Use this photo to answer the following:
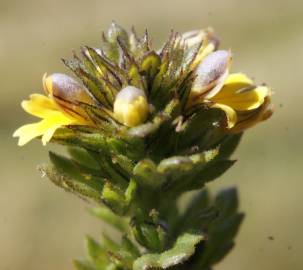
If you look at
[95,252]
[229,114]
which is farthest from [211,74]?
[95,252]

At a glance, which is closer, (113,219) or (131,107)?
(131,107)

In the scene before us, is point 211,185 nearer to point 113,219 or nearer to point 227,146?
point 113,219

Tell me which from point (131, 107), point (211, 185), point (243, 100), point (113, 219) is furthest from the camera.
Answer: point (211, 185)

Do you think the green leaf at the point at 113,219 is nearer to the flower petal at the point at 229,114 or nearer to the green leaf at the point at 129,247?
the green leaf at the point at 129,247

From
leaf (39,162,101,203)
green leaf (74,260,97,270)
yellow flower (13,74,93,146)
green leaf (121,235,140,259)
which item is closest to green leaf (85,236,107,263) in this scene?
green leaf (74,260,97,270)

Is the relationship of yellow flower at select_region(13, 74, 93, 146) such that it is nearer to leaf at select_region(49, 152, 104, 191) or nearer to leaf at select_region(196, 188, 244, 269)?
leaf at select_region(49, 152, 104, 191)

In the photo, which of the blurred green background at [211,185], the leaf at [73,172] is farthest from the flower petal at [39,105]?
the blurred green background at [211,185]

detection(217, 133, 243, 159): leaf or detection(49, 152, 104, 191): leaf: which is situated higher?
detection(49, 152, 104, 191): leaf

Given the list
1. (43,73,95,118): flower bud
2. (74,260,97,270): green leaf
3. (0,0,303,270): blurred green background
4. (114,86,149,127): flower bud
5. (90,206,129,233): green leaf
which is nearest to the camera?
(114,86,149,127): flower bud
